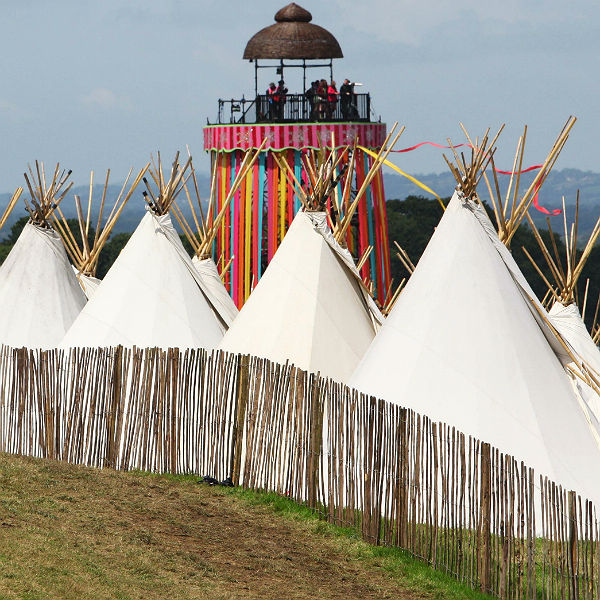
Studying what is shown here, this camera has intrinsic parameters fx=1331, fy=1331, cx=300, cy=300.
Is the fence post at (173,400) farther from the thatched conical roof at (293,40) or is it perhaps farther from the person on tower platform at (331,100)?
the thatched conical roof at (293,40)

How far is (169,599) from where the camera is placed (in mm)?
7980

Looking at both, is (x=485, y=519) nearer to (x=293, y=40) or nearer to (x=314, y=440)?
(x=314, y=440)

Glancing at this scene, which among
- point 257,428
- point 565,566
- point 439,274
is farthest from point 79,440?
point 565,566

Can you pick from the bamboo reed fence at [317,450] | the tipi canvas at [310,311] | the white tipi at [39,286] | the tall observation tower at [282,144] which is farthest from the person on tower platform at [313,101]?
the bamboo reed fence at [317,450]

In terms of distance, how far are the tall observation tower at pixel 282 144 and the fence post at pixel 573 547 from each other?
1279cm

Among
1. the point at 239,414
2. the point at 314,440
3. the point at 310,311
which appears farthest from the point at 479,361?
the point at 310,311

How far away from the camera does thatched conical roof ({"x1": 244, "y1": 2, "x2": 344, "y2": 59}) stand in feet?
69.5

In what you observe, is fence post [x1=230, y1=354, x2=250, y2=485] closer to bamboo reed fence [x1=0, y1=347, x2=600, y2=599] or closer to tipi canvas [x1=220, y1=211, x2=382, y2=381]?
bamboo reed fence [x1=0, y1=347, x2=600, y2=599]

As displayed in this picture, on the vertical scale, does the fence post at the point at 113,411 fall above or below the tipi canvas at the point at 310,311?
below

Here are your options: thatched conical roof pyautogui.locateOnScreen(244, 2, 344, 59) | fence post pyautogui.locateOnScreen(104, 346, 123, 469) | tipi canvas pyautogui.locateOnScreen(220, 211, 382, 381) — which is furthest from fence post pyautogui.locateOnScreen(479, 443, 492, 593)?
thatched conical roof pyautogui.locateOnScreen(244, 2, 344, 59)

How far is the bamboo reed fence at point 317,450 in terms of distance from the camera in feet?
27.9

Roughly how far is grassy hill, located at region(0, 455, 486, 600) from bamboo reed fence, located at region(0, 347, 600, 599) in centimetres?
22

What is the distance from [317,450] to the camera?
33.9 feet

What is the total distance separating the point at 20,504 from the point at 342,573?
2357 mm
